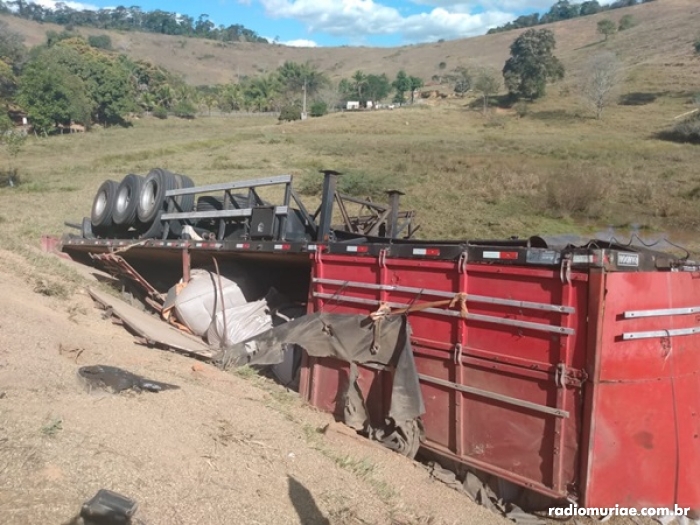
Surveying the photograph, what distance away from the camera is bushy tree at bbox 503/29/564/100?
2295 inches

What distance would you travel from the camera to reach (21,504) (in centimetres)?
266

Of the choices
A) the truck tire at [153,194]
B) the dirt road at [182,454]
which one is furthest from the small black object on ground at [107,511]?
the truck tire at [153,194]

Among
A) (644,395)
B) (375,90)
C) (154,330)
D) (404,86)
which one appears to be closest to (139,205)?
(154,330)

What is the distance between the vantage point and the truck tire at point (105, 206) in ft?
31.7

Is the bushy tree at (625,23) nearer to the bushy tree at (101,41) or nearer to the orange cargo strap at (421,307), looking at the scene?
the bushy tree at (101,41)

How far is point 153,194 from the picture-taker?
9.05 meters

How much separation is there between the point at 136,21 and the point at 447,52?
102 m

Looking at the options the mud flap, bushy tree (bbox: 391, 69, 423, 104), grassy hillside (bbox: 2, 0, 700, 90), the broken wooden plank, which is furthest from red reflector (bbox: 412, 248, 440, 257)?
bushy tree (bbox: 391, 69, 423, 104)

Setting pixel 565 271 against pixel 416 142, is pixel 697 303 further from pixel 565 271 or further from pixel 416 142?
pixel 416 142

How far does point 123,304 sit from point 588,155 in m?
24.5

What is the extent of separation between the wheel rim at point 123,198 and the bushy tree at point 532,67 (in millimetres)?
54658

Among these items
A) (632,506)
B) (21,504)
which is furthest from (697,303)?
(21,504)

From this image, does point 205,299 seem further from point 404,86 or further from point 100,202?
point 404,86

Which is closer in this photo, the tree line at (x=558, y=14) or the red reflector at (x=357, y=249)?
the red reflector at (x=357, y=249)
